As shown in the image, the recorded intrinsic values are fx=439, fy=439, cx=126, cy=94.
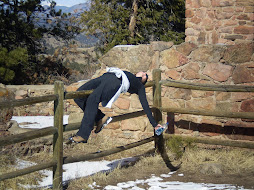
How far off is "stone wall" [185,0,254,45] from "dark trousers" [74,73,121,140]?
5162 mm

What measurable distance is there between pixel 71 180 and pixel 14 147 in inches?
56.8

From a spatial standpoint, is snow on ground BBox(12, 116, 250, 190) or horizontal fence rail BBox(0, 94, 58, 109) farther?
snow on ground BBox(12, 116, 250, 190)

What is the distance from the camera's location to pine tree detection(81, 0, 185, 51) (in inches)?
611

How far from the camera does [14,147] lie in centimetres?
619

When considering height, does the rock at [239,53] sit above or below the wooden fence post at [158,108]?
above

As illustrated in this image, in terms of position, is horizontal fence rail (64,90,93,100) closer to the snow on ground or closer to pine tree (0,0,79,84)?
the snow on ground

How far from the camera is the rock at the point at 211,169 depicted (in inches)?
214

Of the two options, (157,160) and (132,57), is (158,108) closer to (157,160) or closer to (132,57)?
(157,160)

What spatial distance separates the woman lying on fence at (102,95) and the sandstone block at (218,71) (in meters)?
1.77

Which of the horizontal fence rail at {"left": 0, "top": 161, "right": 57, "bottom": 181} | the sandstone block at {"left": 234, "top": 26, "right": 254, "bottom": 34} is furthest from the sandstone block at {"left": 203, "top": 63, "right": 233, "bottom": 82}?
the sandstone block at {"left": 234, "top": 26, "right": 254, "bottom": 34}

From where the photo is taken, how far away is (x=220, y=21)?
9977 mm

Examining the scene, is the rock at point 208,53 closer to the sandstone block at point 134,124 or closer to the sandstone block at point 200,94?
the sandstone block at point 200,94

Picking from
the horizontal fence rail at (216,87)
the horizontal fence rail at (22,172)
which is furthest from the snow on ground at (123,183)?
the horizontal fence rail at (216,87)

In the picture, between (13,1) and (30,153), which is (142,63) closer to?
(30,153)
